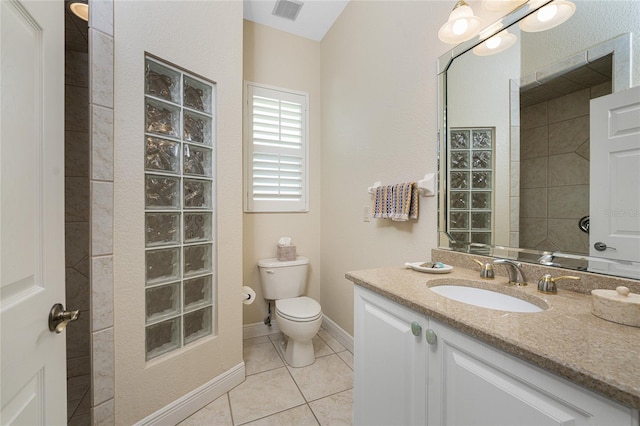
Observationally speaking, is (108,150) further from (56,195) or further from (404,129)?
(404,129)

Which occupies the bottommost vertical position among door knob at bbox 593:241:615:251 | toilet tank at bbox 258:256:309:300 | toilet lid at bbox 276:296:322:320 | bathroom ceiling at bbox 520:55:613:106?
toilet lid at bbox 276:296:322:320

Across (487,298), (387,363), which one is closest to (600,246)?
(487,298)

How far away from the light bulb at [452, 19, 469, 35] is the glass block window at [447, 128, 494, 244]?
42 centimetres

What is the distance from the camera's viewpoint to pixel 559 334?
0.61 meters

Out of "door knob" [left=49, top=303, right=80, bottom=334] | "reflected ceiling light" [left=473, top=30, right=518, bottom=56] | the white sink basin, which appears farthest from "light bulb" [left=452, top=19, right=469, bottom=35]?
"door knob" [left=49, top=303, right=80, bottom=334]

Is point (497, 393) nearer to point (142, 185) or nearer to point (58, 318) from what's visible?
point (58, 318)

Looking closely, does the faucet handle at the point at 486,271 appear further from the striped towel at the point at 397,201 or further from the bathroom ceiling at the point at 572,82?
the bathroom ceiling at the point at 572,82

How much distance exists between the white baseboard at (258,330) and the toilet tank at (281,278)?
35 cm

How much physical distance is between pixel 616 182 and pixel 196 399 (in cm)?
212

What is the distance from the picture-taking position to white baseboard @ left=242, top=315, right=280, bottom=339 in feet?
7.75

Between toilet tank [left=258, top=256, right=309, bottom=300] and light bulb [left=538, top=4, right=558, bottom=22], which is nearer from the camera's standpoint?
light bulb [left=538, top=4, right=558, bottom=22]

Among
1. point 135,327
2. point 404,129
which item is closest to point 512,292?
point 404,129

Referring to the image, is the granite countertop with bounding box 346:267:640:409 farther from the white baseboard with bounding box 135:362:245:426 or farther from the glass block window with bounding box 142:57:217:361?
the white baseboard with bounding box 135:362:245:426

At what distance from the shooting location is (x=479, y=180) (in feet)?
4.09
